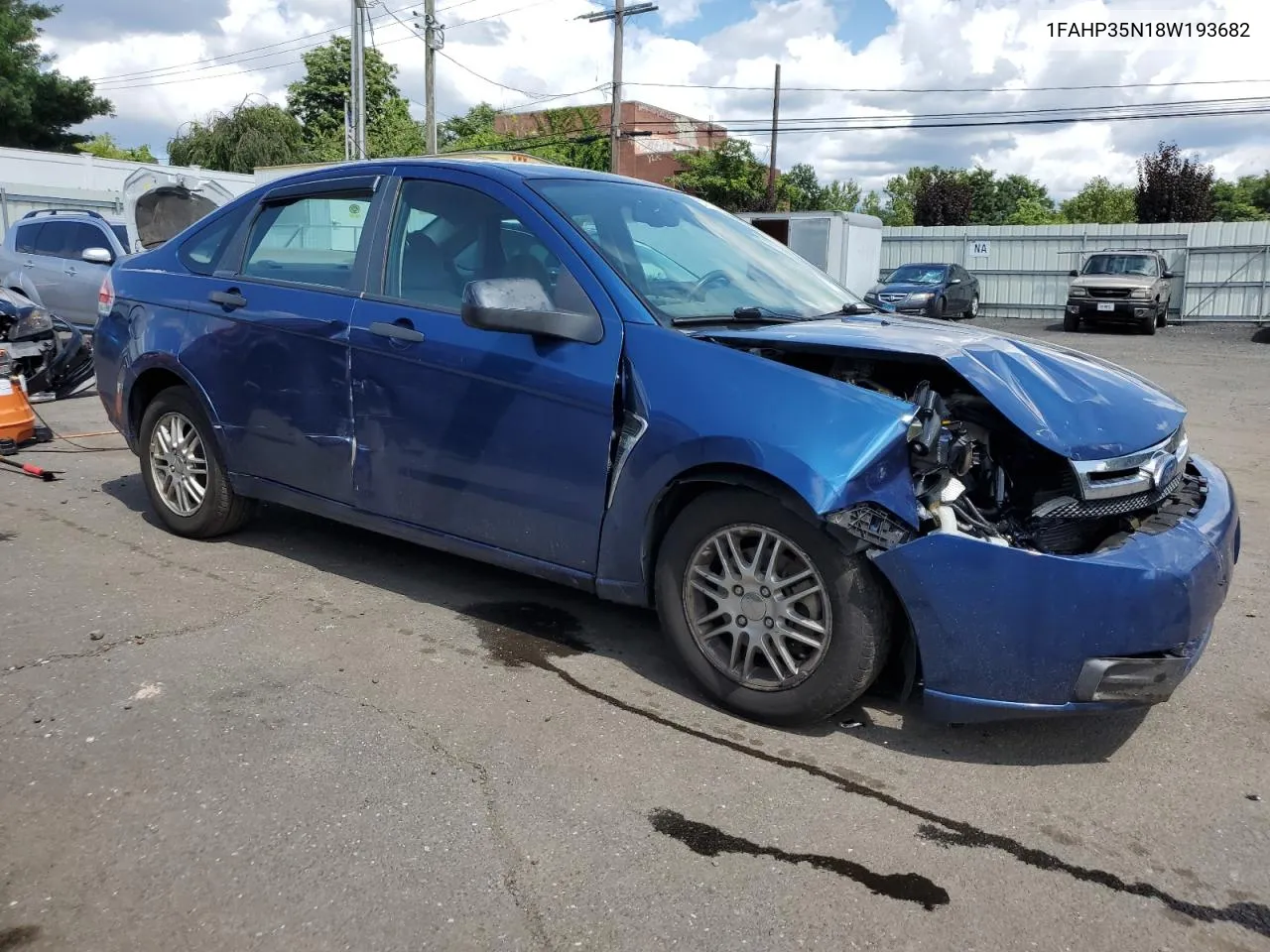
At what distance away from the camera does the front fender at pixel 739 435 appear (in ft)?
10.2

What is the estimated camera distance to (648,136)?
5469 cm

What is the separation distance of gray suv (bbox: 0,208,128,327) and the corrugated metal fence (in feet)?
75.3

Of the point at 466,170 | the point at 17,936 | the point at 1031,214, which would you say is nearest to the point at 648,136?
the point at 1031,214

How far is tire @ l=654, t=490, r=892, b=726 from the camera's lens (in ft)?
10.4

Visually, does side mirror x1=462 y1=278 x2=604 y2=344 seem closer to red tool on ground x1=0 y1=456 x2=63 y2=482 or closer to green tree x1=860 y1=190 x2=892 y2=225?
red tool on ground x1=0 y1=456 x2=63 y2=482

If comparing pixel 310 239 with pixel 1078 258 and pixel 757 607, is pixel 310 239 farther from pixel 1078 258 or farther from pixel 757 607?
pixel 1078 258

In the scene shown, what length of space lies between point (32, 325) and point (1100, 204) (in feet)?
216

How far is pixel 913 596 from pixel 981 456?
60 centimetres

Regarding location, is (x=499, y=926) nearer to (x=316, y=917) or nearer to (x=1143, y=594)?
(x=316, y=917)

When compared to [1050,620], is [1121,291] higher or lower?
higher

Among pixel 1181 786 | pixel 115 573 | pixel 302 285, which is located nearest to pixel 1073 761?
pixel 1181 786

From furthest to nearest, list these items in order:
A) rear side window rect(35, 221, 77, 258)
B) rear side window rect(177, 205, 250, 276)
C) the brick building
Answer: the brick building
rear side window rect(35, 221, 77, 258)
rear side window rect(177, 205, 250, 276)

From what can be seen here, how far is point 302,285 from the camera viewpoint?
4.59m

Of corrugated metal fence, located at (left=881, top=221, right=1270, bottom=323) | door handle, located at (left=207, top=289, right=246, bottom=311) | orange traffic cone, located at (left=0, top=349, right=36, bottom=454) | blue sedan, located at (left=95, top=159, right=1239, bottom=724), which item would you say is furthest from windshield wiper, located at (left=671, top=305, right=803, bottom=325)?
corrugated metal fence, located at (left=881, top=221, right=1270, bottom=323)
